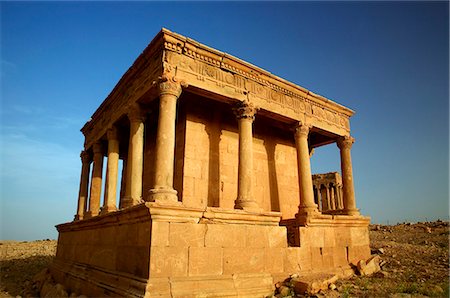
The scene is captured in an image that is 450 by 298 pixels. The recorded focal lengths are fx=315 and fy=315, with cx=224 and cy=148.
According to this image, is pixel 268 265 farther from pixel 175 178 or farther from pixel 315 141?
pixel 315 141

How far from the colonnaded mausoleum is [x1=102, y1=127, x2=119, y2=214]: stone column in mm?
39

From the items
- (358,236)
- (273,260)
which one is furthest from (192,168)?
(358,236)

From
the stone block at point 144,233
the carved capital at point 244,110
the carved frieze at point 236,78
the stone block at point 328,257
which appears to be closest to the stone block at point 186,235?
the stone block at point 144,233

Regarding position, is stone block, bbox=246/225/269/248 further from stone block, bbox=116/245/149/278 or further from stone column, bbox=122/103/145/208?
stone column, bbox=122/103/145/208

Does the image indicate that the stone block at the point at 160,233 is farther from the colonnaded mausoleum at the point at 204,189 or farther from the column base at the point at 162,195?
the column base at the point at 162,195

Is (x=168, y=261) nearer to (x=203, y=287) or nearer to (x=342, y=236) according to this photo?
(x=203, y=287)

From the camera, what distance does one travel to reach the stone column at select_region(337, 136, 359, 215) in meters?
12.2

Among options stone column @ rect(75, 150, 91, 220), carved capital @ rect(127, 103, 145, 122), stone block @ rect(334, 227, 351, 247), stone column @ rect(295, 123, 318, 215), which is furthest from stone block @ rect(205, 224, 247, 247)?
stone column @ rect(75, 150, 91, 220)

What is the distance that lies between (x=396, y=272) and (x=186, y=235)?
22.4ft

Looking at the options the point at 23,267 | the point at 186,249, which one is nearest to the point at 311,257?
the point at 186,249

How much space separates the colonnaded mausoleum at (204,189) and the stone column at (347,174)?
1.6 inches

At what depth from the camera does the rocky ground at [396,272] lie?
24.0 feet

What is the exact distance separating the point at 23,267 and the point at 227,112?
45.9ft

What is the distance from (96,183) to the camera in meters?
13.1
